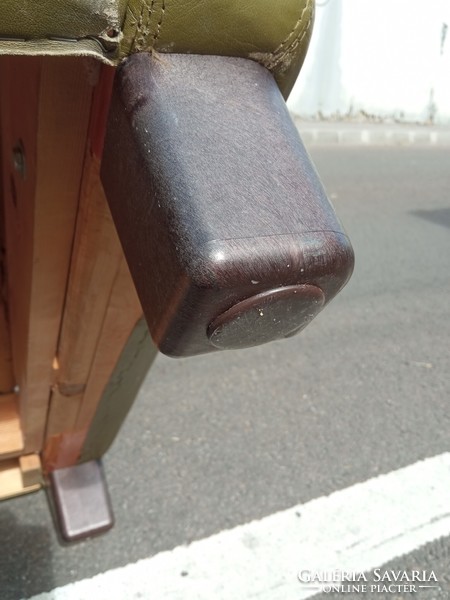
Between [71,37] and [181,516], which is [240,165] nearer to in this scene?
[71,37]

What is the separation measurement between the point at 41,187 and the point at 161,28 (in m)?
0.33

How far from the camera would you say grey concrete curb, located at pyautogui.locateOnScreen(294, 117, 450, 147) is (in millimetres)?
5898

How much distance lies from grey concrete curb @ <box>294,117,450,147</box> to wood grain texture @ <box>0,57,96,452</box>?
4.71 metres

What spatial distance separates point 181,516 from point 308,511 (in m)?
0.39

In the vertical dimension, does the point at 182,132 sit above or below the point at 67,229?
above

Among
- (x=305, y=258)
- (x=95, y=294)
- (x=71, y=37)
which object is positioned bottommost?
(x=95, y=294)

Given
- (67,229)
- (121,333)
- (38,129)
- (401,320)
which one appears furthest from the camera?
(401,320)

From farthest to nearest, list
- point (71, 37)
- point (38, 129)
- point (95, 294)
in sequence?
point (95, 294)
point (38, 129)
point (71, 37)

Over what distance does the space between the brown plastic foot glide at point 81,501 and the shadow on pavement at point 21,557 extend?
8cm

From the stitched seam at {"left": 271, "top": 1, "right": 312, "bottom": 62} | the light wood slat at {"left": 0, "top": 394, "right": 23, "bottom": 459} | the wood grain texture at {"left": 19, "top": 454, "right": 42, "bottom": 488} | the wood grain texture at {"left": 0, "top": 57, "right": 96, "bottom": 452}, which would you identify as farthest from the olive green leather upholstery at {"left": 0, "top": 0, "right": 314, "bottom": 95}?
the wood grain texture at {"left": 19, "top": 454, "right": 42, "bottom": 488}

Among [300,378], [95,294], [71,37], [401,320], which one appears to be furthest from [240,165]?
[401,320]

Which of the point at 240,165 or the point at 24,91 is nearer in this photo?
the point at 240,165

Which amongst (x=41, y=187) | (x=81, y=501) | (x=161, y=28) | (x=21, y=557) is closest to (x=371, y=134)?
(x=81, y=501)

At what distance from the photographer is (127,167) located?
2.05ft
